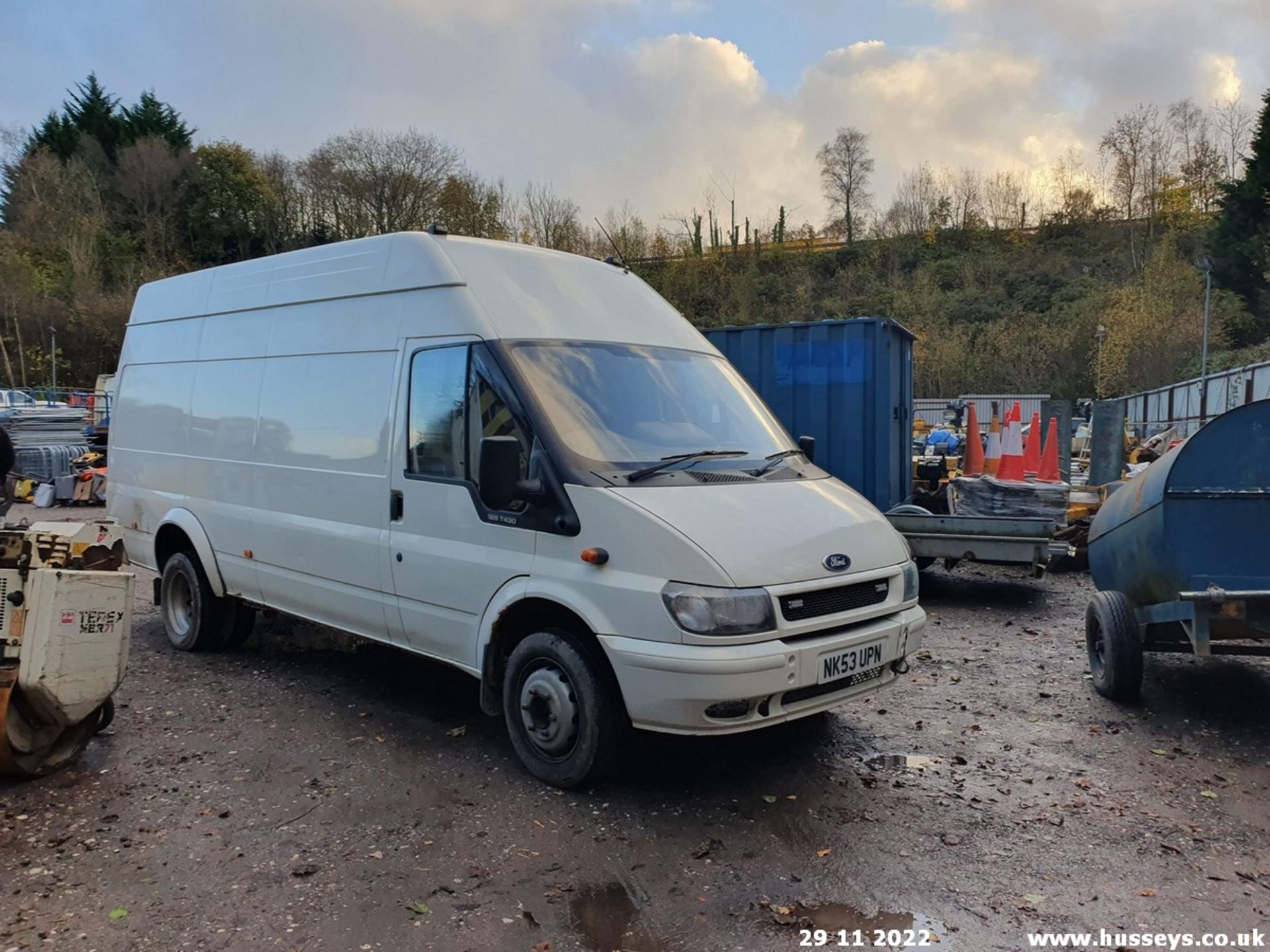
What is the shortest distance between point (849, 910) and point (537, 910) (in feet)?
3.78

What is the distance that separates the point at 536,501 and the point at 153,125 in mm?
49909

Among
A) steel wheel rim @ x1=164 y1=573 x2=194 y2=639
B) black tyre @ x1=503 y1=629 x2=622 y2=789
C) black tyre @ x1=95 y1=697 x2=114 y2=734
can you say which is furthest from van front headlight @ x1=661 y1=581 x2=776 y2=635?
steel wheel rim @ x1=164 y1=573 x2=194 y2=639

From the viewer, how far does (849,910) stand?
3.15 metres

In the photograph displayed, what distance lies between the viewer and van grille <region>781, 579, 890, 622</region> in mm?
3709

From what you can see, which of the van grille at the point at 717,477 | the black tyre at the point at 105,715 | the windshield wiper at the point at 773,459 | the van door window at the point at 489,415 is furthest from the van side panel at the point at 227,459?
the windshield wiper at the point at 773,459

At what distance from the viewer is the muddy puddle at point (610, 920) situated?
294 centimetres

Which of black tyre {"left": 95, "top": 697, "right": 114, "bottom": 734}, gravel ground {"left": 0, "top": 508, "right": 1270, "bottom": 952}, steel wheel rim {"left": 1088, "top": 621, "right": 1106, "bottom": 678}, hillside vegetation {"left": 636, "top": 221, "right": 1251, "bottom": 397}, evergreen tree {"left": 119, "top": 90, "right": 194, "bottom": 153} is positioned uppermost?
evergreen tree {"left": 119, "top": 90, "right": 194, "bottom": 153}

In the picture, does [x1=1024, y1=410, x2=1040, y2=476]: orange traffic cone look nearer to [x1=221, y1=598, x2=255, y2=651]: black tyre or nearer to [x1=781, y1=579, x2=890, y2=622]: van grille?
[x1=781, y1=579, x2=890, y2=622]: van grille

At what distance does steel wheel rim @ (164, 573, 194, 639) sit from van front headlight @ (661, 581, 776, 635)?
184 inches

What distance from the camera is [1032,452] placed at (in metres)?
10.4

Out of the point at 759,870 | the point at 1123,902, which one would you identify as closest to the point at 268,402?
the point at 759,870

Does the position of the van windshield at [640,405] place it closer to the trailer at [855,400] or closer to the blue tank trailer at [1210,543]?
the blue tank trailer at [1210,543]

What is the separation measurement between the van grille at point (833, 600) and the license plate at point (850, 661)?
19cm

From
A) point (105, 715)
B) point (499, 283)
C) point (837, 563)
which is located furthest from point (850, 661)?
point (105, 715)
